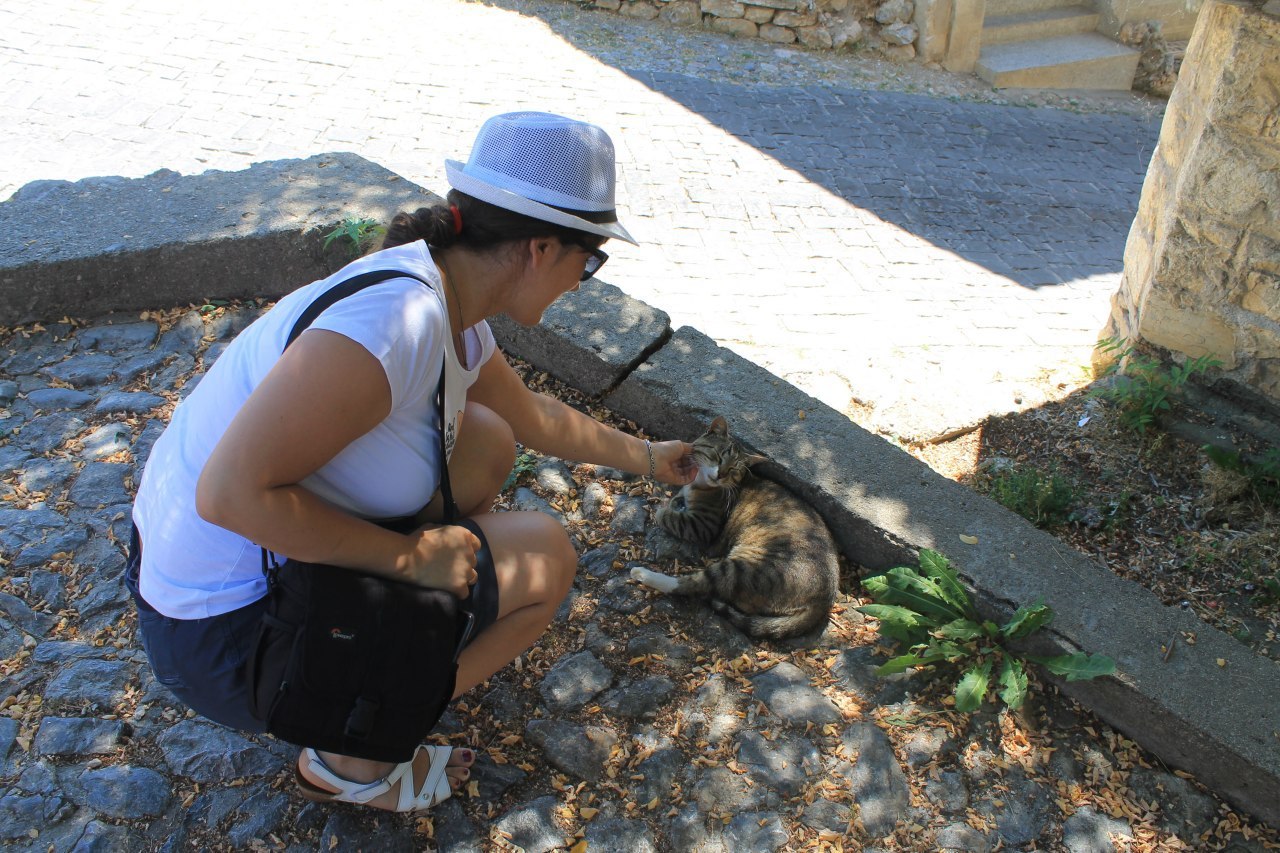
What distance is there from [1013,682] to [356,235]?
3.39 m

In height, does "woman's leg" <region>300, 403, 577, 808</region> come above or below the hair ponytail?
below

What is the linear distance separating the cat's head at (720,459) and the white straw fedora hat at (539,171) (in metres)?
1.47

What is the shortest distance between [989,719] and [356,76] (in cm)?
811

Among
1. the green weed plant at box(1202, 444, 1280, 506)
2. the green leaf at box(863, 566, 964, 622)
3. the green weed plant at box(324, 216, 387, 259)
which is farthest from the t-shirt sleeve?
the green weed plant at box(1202, 444, 1280, 506)

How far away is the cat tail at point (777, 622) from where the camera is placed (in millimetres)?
3271

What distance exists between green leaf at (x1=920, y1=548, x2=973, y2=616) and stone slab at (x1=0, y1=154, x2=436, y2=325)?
304cm

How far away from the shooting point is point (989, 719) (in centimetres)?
304

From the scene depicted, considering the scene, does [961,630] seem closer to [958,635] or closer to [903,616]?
[958,635]

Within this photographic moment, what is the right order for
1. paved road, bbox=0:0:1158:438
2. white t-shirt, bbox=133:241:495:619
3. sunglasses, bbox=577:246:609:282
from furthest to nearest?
1. paved road, bbox=0:0:1158:438
2. sunglasses, bbox=577:246:609:282
3. white t-shirt, bbox=133:241:495:619

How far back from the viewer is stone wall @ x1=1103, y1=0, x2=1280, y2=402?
4.02m

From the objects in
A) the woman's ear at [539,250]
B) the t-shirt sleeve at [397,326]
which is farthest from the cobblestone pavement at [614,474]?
the woman's ear at [539,250]

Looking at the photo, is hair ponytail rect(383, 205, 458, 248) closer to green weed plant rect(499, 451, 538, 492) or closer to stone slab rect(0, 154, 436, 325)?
green weed plant rect(499, 451, 538, 492)

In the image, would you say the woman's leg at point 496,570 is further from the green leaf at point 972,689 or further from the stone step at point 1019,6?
the stone step at point 1019,6

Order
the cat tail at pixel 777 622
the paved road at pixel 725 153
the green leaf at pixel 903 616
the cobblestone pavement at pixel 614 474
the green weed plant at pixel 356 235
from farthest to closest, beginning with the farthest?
the paved road at pixel 725 153 → the green weed plant at pixel 356 235 → the cat tail at pixel 777 622 → the green leaf at pixel 903 616 → the cobblestone pavement at pixel 614 474
